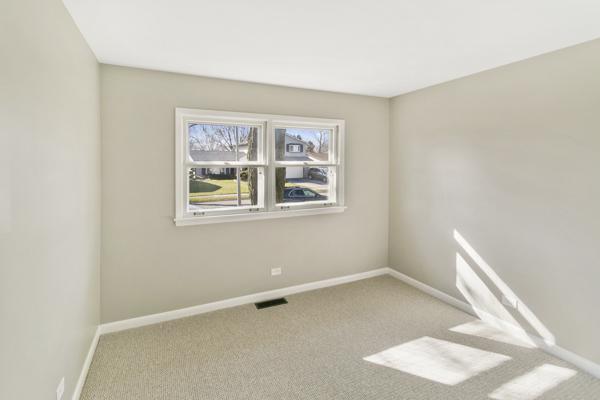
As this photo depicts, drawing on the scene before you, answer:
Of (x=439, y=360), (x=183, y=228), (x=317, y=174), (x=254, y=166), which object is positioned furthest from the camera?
(x=317, y=174)

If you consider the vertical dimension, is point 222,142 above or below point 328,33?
below

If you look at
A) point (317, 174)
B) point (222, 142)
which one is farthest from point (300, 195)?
point (222, 142)

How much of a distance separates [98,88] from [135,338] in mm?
2206

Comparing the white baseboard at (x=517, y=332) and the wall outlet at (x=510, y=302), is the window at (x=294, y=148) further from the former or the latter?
the wall outlet at (x=510, y=302)

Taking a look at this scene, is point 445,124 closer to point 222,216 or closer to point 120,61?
point 222,216

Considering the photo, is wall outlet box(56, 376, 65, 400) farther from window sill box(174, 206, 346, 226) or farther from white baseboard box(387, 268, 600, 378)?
white baseboard box(387, 268, 600, 378)

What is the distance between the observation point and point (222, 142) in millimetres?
3336

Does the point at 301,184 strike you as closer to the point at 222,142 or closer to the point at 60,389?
the point at 222,142

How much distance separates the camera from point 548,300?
2564mm

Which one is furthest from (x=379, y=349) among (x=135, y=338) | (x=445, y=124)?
(x=445, y=124)

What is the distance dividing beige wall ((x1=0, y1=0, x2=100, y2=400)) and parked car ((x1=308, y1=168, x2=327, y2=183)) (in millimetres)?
2325

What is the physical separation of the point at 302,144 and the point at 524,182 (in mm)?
2276

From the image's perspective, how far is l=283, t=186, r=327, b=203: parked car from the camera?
3754 mm

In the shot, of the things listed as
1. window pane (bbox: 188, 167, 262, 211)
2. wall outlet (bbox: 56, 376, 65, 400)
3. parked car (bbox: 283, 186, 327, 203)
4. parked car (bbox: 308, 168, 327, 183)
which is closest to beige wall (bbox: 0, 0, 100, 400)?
wall outlet (bbox: 56, 376, 65, 400)
